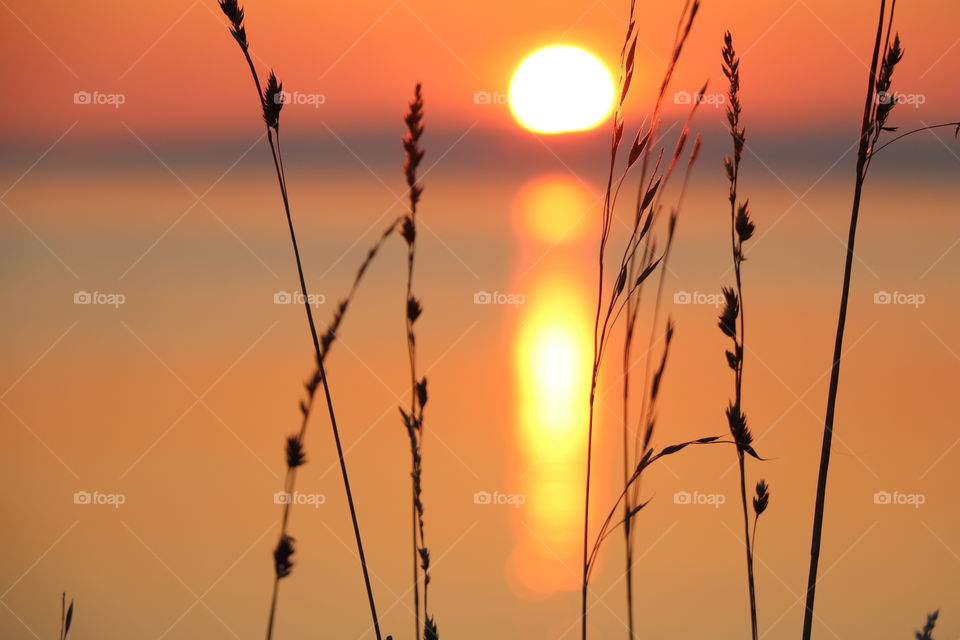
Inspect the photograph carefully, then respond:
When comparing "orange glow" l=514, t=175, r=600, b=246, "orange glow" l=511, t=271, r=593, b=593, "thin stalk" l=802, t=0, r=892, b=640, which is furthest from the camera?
"orange glow" l=514, t=175, r=600, b=246

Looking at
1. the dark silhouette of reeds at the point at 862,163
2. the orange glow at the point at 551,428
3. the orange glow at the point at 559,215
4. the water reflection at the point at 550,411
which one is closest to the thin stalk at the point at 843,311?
the dark silhouette of reeds at the point at 862,163

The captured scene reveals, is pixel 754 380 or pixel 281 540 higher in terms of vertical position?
pixel 754 380

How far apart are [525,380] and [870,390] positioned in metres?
2.29

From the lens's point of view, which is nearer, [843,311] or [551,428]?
[843,311]

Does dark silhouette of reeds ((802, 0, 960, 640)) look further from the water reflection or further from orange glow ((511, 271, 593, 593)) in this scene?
orange glow ((511, 271, 593, 593))

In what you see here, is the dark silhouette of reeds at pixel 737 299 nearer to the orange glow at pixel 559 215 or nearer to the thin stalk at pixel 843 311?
the thin stalk at pixel 843 311

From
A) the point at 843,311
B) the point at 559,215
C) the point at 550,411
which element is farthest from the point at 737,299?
the point at 559,215

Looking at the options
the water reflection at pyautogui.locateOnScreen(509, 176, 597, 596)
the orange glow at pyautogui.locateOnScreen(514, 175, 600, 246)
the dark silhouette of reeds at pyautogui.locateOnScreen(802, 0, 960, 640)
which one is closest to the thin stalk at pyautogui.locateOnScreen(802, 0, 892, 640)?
the dark silhouette of reeds at pyautogui.locateOnScreen(802, 0, 960, 640)

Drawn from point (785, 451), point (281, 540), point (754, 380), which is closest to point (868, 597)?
point (785, 451)

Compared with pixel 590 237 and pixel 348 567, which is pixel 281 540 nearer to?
pixel 348 567

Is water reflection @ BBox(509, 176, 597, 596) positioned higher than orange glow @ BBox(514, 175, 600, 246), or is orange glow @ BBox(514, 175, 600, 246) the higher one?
orange glow @ BBox(514, 175, 600, 246)

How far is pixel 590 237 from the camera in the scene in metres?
14.0

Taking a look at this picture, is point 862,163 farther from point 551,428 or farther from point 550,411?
point 550,411

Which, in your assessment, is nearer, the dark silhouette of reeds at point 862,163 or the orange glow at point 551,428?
the dark silhouette of reeds at point 862,163
